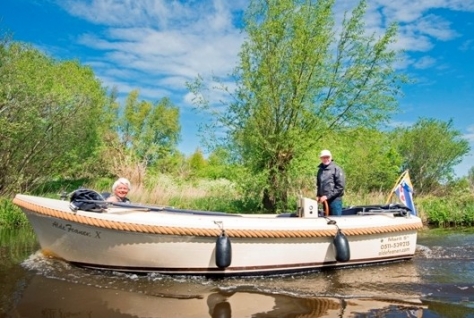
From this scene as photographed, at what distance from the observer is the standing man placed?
734 centimetres

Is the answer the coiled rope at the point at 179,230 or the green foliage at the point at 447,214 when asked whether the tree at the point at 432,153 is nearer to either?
the green foliage at the point at 447,214

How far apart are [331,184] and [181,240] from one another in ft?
10.3

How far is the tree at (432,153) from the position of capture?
2717 centimetres

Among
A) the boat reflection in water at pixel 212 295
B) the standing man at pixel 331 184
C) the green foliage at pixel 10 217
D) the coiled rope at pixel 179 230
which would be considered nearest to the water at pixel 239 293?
the boat reflection in water at pixel 212 295

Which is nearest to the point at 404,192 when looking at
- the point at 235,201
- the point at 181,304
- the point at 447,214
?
the point at 181,304

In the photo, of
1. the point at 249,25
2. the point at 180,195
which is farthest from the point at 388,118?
the point at 180,195

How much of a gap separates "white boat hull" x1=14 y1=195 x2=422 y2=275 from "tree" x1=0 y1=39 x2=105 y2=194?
9.57 metres

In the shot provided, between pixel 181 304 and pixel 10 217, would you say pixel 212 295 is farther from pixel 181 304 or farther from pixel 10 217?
pixel 10 217

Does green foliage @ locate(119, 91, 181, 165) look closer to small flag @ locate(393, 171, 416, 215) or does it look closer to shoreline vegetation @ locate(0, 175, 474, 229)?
shoreline vegetation @ locate(0, 175, 474, 229)

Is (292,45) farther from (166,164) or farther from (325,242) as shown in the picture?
(166,164)

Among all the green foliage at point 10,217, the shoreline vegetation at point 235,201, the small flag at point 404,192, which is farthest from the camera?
the shoreline vegetation at point 235,201

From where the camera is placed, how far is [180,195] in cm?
1503

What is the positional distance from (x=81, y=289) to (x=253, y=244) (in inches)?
92.7

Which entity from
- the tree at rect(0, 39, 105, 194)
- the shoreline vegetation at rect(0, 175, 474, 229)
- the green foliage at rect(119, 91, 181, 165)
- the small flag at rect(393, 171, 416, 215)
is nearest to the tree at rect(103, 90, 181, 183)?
the green foliage at rect(119, 91, 181, 165)
